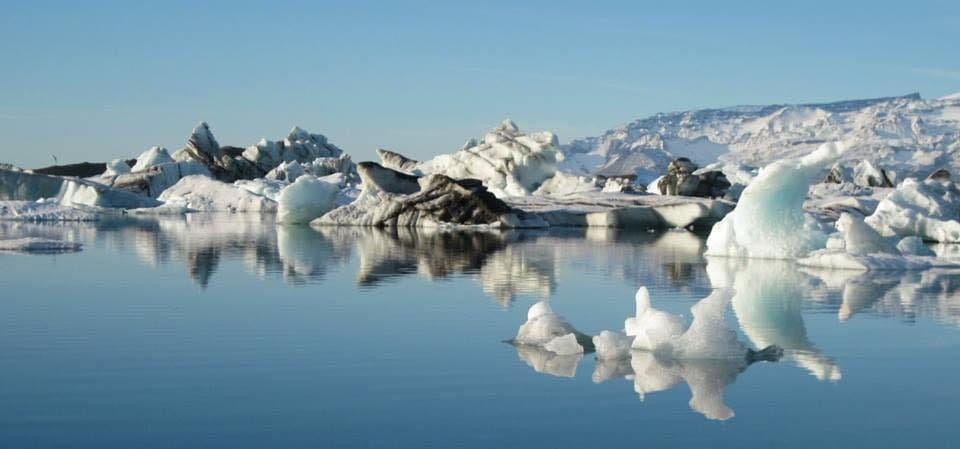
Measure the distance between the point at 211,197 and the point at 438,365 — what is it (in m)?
38.0

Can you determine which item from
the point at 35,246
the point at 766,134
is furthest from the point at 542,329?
the point at 766,134

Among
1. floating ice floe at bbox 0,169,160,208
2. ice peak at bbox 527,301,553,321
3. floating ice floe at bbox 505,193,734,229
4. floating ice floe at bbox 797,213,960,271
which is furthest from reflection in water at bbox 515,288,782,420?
floating ice floe at bbox 0,169,160,208

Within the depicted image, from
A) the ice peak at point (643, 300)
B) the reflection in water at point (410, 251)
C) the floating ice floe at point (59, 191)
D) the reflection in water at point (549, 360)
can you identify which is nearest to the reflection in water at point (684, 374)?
the reflection in water at point (549, 360)

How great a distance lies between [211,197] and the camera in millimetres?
43719

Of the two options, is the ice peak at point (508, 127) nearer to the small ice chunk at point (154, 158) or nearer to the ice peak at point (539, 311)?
the small ice chunk at point (154, 158)

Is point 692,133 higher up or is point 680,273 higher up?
point 692,133

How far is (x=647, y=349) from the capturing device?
7.17 meters

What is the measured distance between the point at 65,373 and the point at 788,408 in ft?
12.7

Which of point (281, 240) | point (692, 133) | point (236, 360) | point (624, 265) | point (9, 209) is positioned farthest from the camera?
point (692, 133)

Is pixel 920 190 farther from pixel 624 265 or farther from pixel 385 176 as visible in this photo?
pixel 385 176

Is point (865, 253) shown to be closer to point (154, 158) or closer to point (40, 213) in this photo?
point (40, 213)

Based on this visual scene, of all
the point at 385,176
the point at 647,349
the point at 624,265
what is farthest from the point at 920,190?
the point at 647,349

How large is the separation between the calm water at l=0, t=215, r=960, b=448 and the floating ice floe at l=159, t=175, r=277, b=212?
27.3m

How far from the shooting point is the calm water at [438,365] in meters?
5.34
